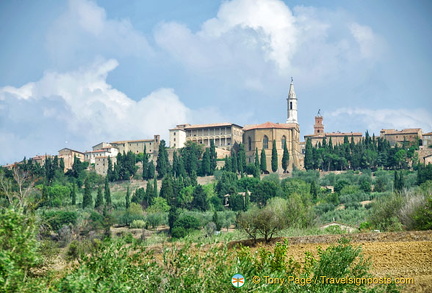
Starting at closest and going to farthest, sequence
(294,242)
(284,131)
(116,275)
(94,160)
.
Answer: (116,275) < (294,242) < (284,131) < (94,160)

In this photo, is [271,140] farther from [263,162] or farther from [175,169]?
[175,169]

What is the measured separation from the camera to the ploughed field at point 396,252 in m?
15.8

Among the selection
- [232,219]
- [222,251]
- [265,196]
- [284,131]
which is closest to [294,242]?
[222,251]

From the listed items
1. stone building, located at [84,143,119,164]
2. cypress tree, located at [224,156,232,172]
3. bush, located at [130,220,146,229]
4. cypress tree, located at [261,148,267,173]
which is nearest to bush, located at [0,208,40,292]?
bush, located at [130,220,146,229]

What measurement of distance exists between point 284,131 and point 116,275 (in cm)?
8003

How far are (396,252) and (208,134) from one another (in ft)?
259

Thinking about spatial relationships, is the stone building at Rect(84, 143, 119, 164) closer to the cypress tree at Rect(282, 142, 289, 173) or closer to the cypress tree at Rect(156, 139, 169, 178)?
the cypress tree at Rect(156, 139, 169, 178)

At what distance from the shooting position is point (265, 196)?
70.1 metres

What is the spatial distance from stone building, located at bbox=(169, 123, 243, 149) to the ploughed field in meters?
73.4

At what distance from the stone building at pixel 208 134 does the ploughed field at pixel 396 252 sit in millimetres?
73422

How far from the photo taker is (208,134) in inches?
3807

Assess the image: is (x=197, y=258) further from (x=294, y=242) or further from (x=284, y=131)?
(x=284, y=131)

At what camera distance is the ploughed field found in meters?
15.8

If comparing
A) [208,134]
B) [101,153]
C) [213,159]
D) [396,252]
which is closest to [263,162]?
[213,159]
